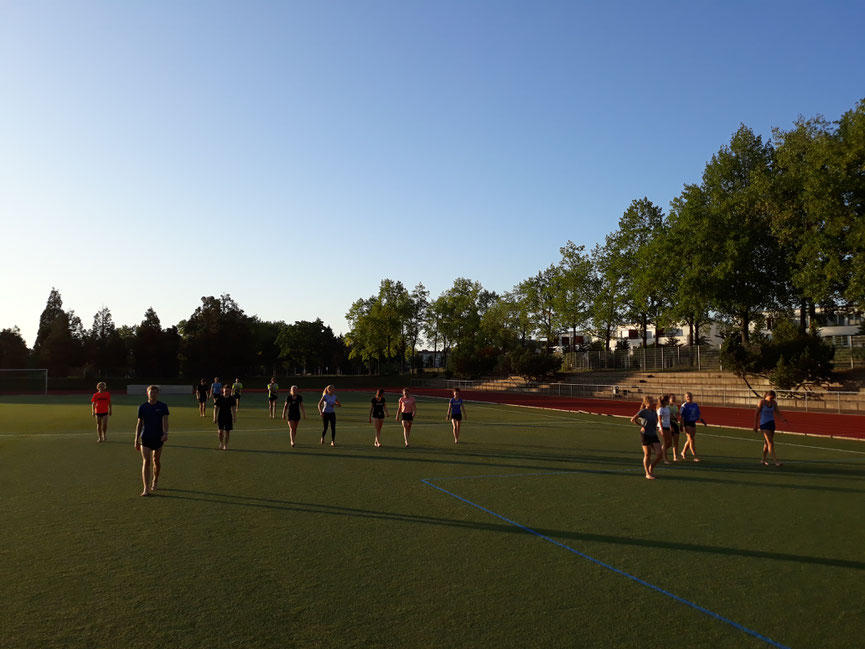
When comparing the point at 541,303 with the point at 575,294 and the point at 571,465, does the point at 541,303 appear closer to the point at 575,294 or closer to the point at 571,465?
the point at 575,294

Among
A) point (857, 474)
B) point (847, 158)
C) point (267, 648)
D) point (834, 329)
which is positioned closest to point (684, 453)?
point (857, 474)

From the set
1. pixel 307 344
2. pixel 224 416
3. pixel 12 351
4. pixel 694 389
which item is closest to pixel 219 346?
pixel 307 344

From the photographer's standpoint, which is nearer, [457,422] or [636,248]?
[457,422]

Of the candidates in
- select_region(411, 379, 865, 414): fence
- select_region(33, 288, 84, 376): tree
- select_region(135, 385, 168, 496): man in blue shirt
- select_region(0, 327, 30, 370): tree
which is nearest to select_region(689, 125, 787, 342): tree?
select_region(411, 379, 865, 414): fence

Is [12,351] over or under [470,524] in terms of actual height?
over

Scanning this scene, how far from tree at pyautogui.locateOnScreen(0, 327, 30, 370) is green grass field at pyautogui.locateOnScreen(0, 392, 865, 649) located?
82198 mm

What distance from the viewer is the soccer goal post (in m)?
61.3

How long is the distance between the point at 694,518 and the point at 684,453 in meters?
6.89

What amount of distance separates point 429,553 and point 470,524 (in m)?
1.67

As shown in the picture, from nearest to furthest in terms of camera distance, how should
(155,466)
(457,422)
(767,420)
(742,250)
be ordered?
(155,466)
(767,420)
(457,422)
(742,250)

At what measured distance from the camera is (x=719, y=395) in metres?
35.3

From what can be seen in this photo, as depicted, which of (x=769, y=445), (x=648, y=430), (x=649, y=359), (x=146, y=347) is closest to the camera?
(x=648, y=430)

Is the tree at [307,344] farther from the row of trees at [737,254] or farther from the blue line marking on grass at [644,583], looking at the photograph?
the blue line marking on grass at [644,583]

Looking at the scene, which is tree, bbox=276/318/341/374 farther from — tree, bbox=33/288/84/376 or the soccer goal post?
the soccer goal post
